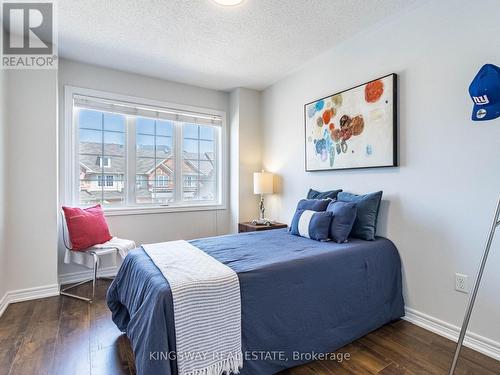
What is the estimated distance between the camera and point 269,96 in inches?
153

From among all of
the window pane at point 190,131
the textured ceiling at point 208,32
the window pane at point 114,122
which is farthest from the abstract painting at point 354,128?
the window pane at point 114,122

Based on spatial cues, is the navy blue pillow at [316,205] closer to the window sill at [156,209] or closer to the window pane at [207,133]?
the window sill at [156,209]

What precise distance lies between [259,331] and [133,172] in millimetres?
2702

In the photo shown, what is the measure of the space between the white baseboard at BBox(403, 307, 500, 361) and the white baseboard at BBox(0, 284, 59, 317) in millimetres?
3324

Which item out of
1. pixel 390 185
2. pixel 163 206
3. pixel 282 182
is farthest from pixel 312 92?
pixel 163 206

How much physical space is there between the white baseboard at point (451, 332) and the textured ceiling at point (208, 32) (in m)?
2.47

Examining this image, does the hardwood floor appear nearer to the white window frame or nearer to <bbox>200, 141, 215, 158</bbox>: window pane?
the white window frame

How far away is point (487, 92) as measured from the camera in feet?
5.25

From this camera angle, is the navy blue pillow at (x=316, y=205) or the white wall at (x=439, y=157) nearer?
the white wall at (x=439, y=157)

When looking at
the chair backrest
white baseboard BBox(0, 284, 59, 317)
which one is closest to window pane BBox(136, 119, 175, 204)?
the chair backrest

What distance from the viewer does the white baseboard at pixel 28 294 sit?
2.47 meters

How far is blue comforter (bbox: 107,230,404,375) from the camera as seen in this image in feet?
4.30

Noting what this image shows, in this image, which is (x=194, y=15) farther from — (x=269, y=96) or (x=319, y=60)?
(x=269, y=96)

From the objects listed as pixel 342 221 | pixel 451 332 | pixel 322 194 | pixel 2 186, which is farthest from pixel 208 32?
pixel 451 332
